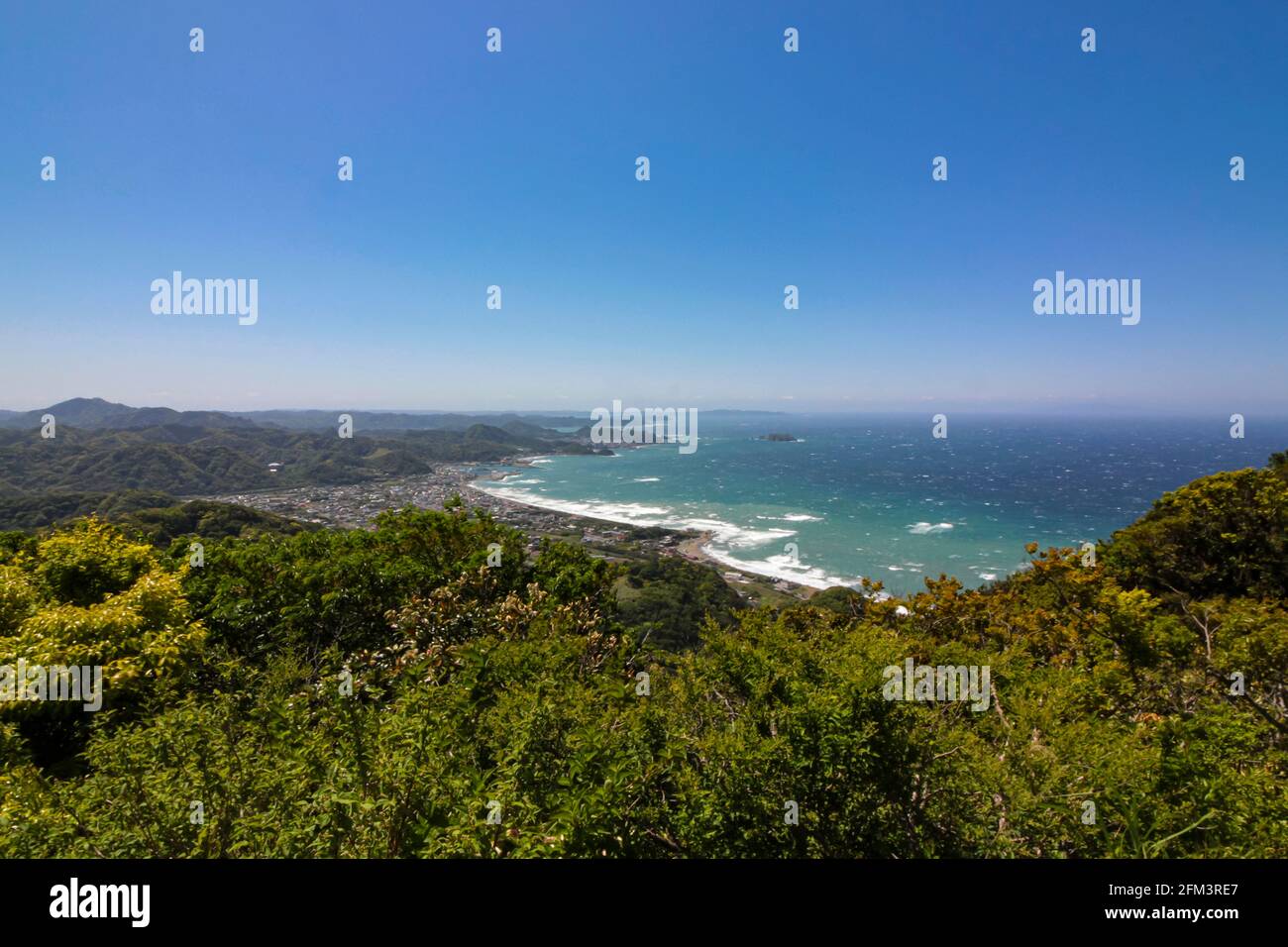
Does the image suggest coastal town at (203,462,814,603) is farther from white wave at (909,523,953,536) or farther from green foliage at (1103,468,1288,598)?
white wave at (909,523,953,536)

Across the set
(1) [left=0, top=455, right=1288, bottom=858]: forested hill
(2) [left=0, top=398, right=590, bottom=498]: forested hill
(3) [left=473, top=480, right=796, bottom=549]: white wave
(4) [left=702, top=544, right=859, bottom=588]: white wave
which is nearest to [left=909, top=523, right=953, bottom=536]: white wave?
(3) [left=473, top=480, right=796, bottom=549]: white wave

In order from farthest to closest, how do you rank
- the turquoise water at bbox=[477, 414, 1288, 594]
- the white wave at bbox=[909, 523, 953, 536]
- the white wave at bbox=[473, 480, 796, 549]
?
the white wave at bbox=[473, 480, 796, 549] < the white wave at bbox=[909, 523, 953, 536] < the turquoise water at bbox=[477, 414, 1288, 594]

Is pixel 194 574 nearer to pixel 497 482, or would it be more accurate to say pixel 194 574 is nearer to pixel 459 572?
pixel 459 572

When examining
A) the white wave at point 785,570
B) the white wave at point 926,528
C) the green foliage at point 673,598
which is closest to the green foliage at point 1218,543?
the green foliage at point 673,598

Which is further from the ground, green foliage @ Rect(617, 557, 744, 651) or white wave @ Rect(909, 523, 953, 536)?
white wave @ Rect(909, 523, 953, 536)

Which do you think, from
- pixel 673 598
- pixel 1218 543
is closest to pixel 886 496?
pixel 673 598
